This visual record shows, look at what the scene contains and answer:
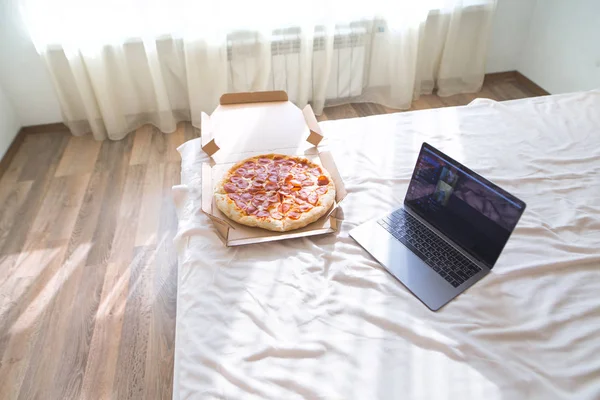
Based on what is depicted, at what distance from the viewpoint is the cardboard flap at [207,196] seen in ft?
4.08

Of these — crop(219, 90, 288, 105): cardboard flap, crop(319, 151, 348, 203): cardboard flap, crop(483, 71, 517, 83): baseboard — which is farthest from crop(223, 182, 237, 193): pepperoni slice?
crop(483, 71, 517, 83): baseboard

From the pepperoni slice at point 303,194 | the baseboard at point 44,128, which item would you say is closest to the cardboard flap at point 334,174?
the pepperoni slice at point 303,194

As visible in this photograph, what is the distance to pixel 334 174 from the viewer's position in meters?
1.45

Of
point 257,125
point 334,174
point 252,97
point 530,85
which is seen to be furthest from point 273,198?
point 530,85

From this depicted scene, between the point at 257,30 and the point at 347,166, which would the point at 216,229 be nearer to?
the point at 347,166

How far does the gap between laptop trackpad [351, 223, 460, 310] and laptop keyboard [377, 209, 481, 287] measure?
2 centimetres

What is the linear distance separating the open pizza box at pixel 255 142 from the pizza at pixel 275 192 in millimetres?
29

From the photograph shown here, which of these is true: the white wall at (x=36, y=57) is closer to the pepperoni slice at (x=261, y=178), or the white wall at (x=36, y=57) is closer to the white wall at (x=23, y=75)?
the white wall at (x=23, y=75)

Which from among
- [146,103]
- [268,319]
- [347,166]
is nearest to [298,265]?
[268,319]

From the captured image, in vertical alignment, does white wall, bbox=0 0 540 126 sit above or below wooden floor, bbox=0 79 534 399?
above

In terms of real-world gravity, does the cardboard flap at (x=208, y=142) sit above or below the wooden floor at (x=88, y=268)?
above

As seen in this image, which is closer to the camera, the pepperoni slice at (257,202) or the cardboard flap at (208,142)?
the pepperoni slice at (257,202)

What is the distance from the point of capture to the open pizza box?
126cm

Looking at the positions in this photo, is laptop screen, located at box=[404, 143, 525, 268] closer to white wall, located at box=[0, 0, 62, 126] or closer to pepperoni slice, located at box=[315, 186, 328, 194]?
pepperoni slice, located at box=[315, 186, 328, 194]
